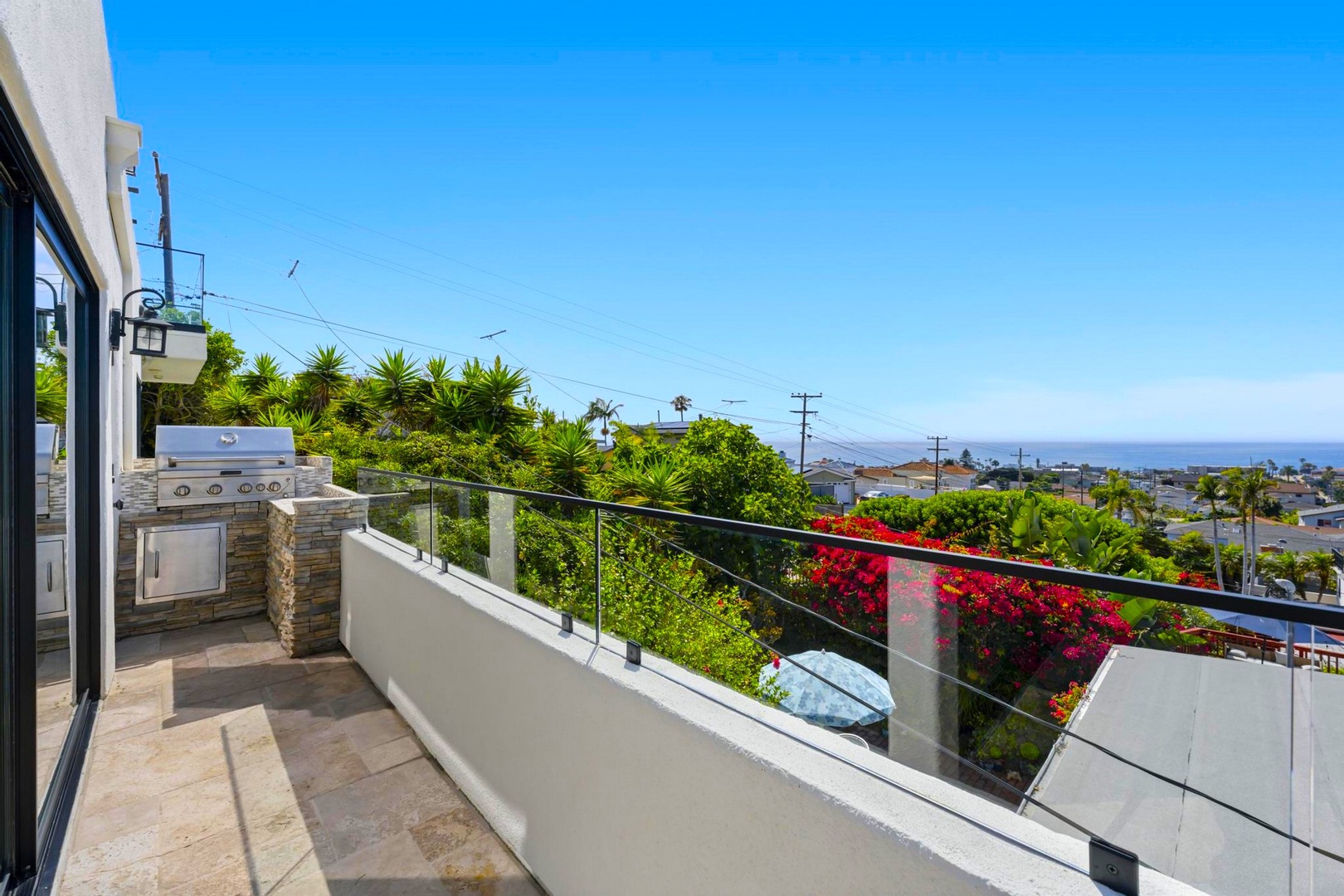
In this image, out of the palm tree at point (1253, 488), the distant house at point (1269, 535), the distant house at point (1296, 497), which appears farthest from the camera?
the distant house at point (1296, 497)

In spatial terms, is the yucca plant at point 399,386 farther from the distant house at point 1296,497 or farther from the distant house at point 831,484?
the distant house at point 1296,497

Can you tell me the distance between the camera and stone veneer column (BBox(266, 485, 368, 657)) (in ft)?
15.9

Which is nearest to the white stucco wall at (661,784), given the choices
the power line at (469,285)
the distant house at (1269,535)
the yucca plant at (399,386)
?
the yucca plant at (399,386)

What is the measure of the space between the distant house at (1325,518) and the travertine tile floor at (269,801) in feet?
250

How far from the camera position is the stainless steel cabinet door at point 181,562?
5.21 meters

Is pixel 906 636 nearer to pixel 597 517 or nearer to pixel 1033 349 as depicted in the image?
pixel 597 517

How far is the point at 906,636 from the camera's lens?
57.1 inches

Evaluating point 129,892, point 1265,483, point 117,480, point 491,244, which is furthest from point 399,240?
point 1265,483

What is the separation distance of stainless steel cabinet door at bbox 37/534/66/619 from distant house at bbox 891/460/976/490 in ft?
209

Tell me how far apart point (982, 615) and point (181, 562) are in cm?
637

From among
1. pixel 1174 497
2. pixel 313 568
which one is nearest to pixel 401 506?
pixel 313 568

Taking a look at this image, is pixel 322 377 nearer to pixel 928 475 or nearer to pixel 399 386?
pixel 399 386

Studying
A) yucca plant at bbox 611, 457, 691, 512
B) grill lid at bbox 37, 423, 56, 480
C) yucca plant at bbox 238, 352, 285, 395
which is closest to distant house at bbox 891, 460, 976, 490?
yucca plant at bbox 611, 457, 691, 512

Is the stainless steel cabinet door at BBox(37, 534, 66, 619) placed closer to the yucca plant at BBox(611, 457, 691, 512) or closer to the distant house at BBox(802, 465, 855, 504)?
the yucca plant at BBox(611, 457, 691, 512)
